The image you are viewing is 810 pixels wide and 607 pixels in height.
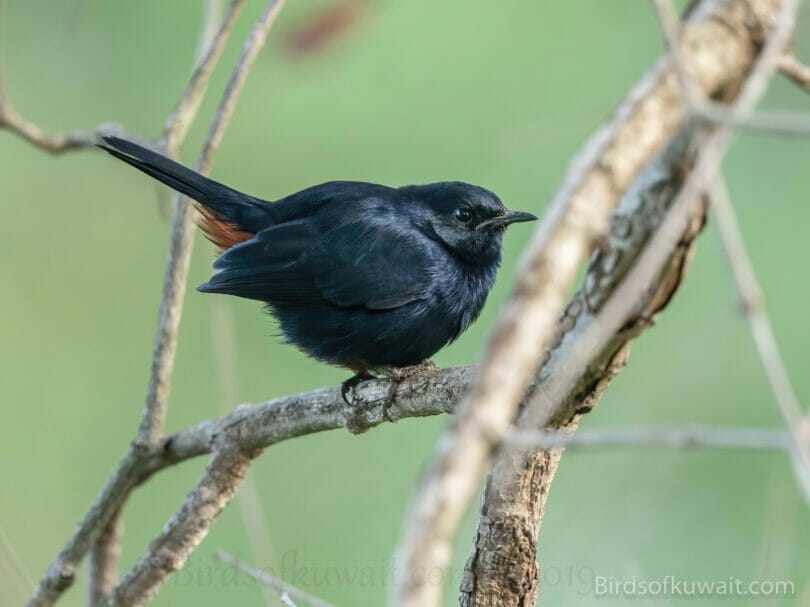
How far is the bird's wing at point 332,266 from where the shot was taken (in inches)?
170

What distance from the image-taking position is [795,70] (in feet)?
6.47

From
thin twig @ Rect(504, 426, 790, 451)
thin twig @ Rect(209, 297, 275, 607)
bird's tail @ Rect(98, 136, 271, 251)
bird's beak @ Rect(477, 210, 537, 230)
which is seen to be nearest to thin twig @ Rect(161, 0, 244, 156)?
bird's tail @ Rect(98, 136, 271, 251)

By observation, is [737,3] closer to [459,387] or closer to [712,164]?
[712,164]

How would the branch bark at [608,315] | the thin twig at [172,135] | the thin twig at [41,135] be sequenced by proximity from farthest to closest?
the thin twig at [41,135] < the thin twig at [172,135] < the branch bark at [608,315]

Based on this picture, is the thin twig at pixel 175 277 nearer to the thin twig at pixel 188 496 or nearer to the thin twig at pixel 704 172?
the thin twig at pixel 188 496

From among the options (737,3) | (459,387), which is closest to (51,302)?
(459,387)

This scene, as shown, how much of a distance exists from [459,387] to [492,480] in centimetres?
37

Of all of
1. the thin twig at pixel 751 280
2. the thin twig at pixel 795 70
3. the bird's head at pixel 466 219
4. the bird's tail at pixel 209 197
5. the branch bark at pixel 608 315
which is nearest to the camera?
the thin twig at pixel 751 280

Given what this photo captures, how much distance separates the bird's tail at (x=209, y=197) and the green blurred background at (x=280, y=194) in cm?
36

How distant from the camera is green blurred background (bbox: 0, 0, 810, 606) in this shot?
5379mm

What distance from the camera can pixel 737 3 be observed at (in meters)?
1.80

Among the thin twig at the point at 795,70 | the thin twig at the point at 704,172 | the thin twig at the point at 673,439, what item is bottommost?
the thin twig at the point at 673,439

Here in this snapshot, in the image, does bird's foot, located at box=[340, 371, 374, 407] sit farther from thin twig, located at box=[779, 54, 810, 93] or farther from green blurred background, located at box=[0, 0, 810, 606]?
thin twig, located at box=[779, 54, 810, 93]

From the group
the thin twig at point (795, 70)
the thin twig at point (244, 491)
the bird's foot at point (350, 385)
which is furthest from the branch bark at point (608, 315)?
the bird's foot at point (350, 385)
